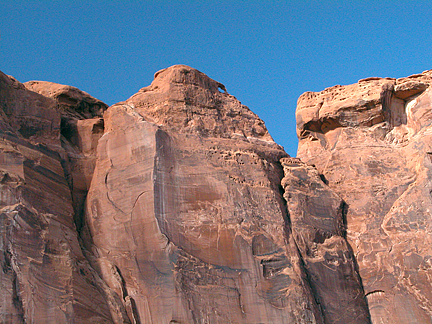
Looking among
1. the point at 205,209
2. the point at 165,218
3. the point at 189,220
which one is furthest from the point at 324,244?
the point at 165,218

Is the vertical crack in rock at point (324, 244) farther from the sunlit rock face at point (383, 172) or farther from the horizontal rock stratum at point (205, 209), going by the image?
the sunlit rock face at point (383, 172)

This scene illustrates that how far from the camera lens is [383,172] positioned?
2105 cm

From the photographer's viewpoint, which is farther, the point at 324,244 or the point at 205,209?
the point at 324,244

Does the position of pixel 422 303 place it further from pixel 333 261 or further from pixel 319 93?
pixel 319 93

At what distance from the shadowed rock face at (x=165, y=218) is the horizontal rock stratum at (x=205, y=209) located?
0.04 metres

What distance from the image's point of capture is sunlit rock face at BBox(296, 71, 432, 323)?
18.8 meters

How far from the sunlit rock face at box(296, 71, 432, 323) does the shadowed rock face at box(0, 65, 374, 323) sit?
2.02 ft

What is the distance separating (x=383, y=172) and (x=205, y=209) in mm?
6600

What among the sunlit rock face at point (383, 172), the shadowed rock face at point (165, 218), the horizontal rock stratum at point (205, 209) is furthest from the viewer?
the sunlit rock face at point (383, 172)

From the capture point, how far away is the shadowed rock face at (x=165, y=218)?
1586 cm

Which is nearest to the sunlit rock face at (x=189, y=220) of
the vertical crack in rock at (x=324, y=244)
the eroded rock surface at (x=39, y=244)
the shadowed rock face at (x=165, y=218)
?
the shadowed rock face at (x=165, y=218)

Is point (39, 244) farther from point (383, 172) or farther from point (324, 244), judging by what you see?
point (383, 172)

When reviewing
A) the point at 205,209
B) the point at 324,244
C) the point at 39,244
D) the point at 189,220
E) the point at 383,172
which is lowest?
the point at 39,244

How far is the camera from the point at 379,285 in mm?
18922
